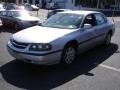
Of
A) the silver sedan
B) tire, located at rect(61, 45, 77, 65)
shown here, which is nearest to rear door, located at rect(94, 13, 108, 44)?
the silver sedan

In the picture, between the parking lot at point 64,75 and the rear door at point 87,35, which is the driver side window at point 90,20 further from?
the parking lot at point 64,75

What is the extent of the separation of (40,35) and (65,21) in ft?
4.53

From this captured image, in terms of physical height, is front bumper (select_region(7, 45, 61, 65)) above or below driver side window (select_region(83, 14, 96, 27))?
below

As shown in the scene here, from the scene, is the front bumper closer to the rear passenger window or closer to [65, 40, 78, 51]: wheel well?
[65, 40, 78, 51]: wheel well

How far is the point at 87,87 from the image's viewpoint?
5.71 m

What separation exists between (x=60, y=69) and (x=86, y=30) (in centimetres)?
172

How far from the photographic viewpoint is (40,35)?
6.96 metres

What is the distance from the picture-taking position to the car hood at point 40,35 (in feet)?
21.8

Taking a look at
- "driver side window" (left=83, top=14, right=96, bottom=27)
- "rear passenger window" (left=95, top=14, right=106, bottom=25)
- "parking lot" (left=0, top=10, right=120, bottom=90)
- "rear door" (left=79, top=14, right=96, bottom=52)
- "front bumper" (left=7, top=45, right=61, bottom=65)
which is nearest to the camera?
"parking lot" (left=0, top=10, right=120, bottom=90)

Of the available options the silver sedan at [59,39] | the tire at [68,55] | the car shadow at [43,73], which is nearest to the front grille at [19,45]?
the silver sedan at [59,39]

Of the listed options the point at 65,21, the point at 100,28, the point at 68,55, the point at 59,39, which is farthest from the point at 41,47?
the point at 100,28

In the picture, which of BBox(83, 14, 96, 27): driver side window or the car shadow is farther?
BBox(83, 14, 96, 27): driver side window

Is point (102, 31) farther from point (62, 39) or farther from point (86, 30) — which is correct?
point (62, 39)

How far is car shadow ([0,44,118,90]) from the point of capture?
586 centimetres
